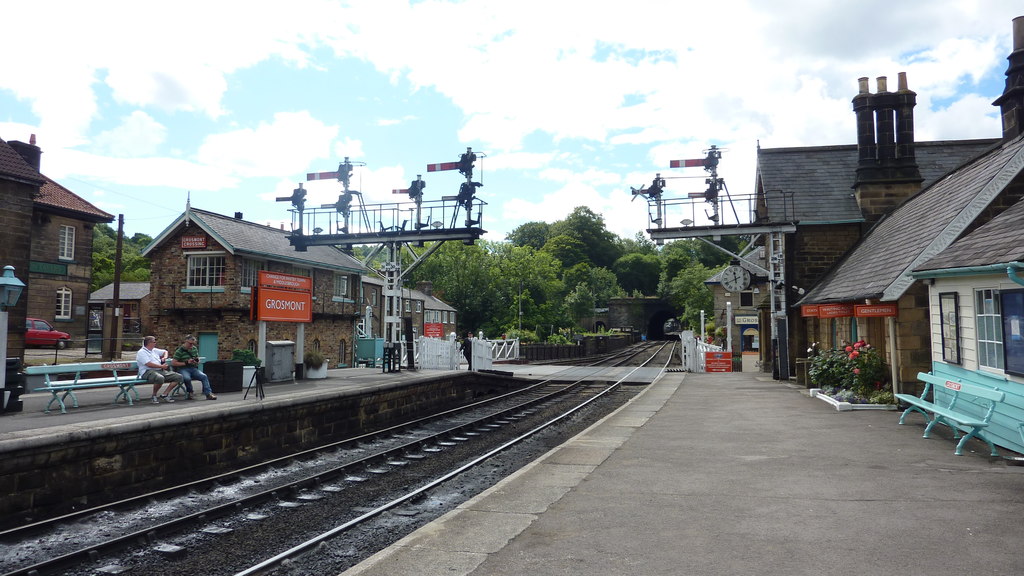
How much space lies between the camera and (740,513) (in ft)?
19.5

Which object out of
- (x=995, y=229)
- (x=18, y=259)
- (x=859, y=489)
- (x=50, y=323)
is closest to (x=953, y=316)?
(x=995, y=229)

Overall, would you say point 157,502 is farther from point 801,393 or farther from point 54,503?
point 801,393

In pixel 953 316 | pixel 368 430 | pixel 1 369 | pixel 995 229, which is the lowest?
pixel 368 430

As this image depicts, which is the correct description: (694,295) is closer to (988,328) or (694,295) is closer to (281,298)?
(281,298)

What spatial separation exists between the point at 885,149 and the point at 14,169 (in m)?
23.6

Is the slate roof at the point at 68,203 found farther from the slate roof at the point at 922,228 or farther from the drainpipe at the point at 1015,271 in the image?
the drainpipe at the point at 1015,271

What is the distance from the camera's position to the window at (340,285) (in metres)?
28.7

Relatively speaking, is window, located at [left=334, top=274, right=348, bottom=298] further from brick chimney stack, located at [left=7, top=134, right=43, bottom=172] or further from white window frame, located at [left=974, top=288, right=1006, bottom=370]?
white window frame, located at [left=974, top=288, right=1006, bottom=370]

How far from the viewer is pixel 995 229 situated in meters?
9.37

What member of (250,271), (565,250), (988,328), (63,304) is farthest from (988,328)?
(565,250)

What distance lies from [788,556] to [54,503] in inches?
335

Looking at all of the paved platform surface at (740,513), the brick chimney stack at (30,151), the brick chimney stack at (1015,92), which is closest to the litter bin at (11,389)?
the paved platform surface at (740,513)

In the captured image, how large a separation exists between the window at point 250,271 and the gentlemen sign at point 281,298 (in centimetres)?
619

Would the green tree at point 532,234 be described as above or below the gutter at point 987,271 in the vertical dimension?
above
